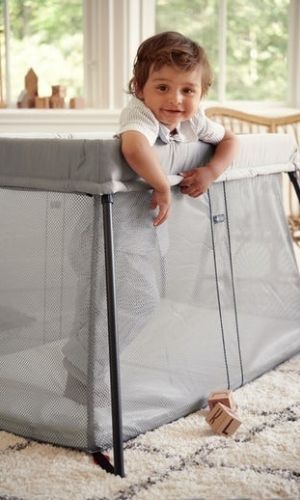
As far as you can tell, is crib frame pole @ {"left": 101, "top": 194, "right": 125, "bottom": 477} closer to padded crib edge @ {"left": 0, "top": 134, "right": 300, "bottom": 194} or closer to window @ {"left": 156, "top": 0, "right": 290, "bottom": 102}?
padded crib edge @ {"left": 0, "top": 134, "right": 300, "bottom": 194}

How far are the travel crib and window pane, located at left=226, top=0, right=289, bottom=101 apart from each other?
183 centimetres

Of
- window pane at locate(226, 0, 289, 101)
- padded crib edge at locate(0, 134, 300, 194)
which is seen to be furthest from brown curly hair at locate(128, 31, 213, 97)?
window pane at locate(226, 0, 289, 101)

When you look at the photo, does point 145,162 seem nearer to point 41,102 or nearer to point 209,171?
point 209,171

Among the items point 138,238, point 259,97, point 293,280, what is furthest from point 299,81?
point 138,238

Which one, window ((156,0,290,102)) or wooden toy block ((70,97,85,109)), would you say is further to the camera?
window ((156,0,290,102))

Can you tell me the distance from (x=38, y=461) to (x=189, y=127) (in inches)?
29.9

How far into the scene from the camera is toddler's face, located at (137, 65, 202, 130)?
5.43 ft

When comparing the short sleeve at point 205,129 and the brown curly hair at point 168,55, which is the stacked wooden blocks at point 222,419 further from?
the brown curly hair at point 168,55

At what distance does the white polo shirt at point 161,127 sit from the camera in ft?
5.18

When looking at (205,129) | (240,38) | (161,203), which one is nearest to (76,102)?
(240,38)

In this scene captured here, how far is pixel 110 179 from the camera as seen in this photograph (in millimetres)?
1450

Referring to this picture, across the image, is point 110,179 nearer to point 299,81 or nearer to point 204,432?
point 204,432

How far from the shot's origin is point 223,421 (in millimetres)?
1631

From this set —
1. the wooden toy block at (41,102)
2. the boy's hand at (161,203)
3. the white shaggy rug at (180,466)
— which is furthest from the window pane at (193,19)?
the white shaggy rug at (180,466)
